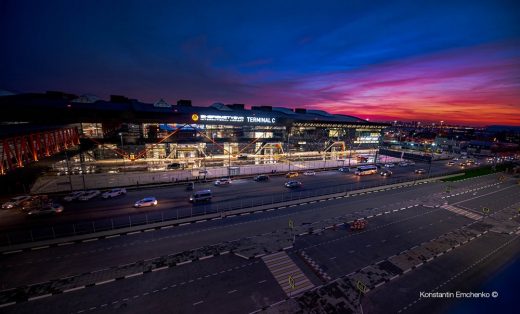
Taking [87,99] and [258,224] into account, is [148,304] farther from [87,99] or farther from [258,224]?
[87,99]

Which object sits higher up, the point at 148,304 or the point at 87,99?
the point at 87,99

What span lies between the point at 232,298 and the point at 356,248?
566 inches

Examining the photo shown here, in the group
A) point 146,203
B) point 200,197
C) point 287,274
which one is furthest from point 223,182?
point 287,274

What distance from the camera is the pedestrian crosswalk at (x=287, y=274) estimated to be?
17141 millimetres

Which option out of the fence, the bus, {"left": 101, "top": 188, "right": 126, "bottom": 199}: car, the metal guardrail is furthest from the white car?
the bus

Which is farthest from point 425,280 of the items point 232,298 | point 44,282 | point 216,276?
point 44,282

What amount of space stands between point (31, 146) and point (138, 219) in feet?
84.4

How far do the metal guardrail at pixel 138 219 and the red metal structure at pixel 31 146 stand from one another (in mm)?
12896

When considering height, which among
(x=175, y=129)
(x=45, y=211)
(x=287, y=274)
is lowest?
(x=287, y=274)

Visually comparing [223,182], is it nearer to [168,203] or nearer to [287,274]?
[168,203]

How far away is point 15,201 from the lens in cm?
3117

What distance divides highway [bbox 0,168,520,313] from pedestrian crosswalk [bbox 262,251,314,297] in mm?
92

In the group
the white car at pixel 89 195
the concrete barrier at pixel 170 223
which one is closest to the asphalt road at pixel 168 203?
the white car at pixel 89 195

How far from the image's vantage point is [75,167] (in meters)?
49.6
